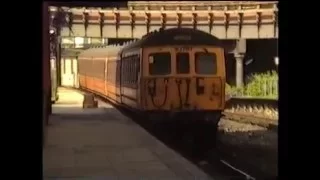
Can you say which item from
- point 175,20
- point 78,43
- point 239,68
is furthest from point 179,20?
point 78,43

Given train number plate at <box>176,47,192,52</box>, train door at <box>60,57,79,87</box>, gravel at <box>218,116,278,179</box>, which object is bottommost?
gravel at <box>218,116,278,179</box>

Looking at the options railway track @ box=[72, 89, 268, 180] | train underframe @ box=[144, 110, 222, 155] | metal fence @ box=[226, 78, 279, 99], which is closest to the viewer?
railway track @ box=[72, 89, 268, 180]

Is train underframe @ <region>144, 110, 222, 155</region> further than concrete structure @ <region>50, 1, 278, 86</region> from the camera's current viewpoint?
No

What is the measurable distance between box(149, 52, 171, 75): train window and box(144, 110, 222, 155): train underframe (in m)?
1.15

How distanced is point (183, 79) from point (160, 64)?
2.61 ft

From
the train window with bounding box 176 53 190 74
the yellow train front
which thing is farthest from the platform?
the train window with bounding box 176 53 190 74

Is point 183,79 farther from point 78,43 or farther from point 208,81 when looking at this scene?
point 78,43

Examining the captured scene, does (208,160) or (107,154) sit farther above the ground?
(107,154)

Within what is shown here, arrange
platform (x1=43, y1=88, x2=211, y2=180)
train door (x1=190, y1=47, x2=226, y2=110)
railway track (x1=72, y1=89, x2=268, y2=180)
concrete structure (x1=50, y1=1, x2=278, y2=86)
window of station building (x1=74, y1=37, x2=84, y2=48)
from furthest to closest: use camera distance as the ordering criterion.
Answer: window of station building (x1=74, y1=37, x2=84, y2=48)
concrete structure (x1=50, y1=1, x2=278, y2=86)
train door (x1=190, y1=47, x2=226, y2=110)
railway track (x1=72, y1=89, x2=268, y2=180)
platform (x1=43, y1=88, x2=211, y2=180)

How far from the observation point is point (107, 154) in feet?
50.9

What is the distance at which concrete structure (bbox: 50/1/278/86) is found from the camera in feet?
139

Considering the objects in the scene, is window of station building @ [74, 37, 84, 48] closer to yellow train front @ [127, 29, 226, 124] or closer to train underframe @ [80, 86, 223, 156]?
yellow train front @ [127, 29, 226, 124]

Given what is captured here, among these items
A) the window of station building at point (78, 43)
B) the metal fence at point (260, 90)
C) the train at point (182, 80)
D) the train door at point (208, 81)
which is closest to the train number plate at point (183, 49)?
the train at point (182, 80)
